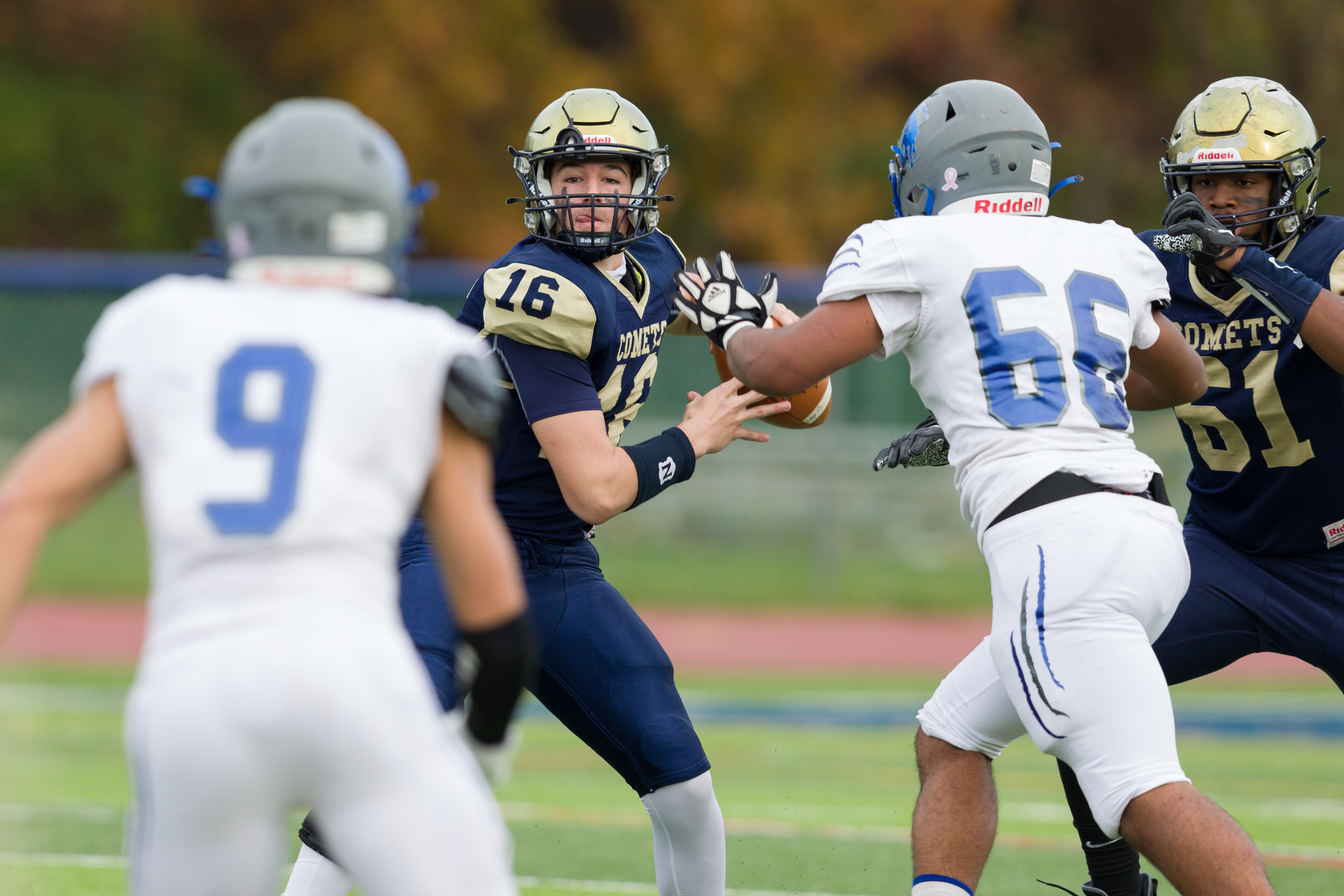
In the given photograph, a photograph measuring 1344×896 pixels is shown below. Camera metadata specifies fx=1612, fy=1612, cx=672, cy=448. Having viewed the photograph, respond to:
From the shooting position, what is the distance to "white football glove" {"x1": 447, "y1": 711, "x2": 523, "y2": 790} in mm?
2639

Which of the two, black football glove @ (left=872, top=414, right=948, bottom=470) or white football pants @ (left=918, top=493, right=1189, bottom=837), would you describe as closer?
white football pants @ (left=918, top=493, right=1189, bottom=837)

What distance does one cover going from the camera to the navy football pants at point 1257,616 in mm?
4305

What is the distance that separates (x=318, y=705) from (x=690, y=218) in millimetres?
16516

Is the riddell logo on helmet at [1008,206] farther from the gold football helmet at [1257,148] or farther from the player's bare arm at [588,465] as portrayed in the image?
the gold football helmet at [1257,148]

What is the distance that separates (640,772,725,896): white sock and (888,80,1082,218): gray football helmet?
4.74 ft

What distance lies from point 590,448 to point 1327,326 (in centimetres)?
182

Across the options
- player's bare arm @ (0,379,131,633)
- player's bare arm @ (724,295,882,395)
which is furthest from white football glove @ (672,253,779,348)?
player's bare arm @ (0,379,131,633)

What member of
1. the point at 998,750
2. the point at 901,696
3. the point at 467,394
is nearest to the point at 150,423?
the point at 467,394

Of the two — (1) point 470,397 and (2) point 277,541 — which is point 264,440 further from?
(1) point 470,397

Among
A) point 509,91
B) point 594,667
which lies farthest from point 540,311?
point 509,91

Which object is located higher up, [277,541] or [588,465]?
[277,541]

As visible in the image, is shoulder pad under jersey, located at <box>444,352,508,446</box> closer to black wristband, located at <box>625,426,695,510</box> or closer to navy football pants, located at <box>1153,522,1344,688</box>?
black wristband, located at <box>625,426,695,510</box>

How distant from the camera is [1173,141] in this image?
4.31 m

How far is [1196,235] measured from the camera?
400cm
